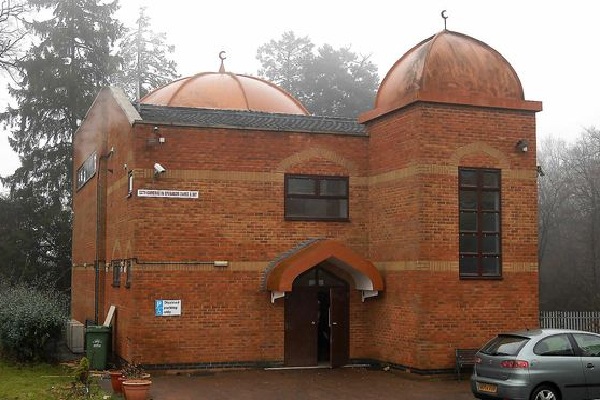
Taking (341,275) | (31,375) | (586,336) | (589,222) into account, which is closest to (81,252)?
(31,375)

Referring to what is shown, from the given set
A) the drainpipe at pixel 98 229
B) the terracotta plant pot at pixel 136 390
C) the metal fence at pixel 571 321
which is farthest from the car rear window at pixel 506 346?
the metal fence at pixel 571 321

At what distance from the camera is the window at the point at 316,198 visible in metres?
19.3

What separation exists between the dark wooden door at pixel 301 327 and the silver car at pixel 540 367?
593 cm

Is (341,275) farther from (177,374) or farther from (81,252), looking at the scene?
(81,252)

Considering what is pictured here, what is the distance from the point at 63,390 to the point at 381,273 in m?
7.84

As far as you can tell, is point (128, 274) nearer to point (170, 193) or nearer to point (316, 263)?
point (170, 193)

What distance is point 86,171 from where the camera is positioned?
2769cm

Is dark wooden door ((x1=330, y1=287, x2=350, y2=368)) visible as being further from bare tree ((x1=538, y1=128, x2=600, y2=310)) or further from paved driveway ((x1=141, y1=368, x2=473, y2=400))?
bare tree ((x1=538, y1=128, x2=600, y2=310))

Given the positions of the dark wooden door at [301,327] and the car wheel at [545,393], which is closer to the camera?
the car wheel at [545,393]

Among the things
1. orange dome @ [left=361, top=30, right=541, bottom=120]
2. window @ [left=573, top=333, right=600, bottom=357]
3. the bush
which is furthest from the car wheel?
the bush

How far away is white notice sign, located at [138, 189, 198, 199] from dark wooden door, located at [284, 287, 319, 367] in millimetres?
3335

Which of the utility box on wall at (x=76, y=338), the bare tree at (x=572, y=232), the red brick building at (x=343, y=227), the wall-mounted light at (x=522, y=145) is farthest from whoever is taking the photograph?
the bare tree at (x=572, y=232)

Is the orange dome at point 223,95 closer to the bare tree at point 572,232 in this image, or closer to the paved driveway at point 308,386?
the paved driveway at point 308,386

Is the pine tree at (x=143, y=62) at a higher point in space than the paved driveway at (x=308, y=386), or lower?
higher
